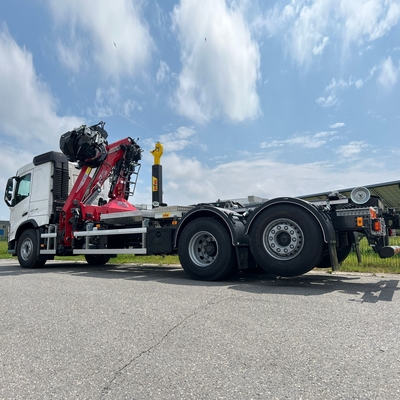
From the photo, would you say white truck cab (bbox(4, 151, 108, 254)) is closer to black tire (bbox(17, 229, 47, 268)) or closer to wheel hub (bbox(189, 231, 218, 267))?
black tire (bbox(17, 229, 47, 268))

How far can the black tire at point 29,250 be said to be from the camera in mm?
10531

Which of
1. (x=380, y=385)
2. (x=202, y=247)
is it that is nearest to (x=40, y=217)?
(x=202, y=247)

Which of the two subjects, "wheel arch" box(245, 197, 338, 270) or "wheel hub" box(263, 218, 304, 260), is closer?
"wheel arch" box(245, 197, 338, 270)

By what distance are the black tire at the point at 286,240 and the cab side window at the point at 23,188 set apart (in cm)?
789

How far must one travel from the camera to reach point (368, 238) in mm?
5922

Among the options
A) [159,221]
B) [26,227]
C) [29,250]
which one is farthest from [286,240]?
[26,227]

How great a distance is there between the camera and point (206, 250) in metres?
7.07

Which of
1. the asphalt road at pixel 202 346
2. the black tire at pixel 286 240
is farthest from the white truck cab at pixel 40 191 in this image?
the black tire at pixel 286 240

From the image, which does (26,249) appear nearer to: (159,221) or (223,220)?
(159,221)

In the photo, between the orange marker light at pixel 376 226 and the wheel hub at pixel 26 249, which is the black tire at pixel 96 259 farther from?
the orange marker light at pixel 376 226

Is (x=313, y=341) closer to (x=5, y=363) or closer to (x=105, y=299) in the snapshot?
(x=5, y=363)

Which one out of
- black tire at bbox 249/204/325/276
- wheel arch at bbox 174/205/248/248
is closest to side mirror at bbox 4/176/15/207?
wheel arch at bbox 174/205/248/248

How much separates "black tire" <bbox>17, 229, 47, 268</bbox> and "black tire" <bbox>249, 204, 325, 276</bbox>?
6.97 m

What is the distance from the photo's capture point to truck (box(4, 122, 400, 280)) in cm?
599
